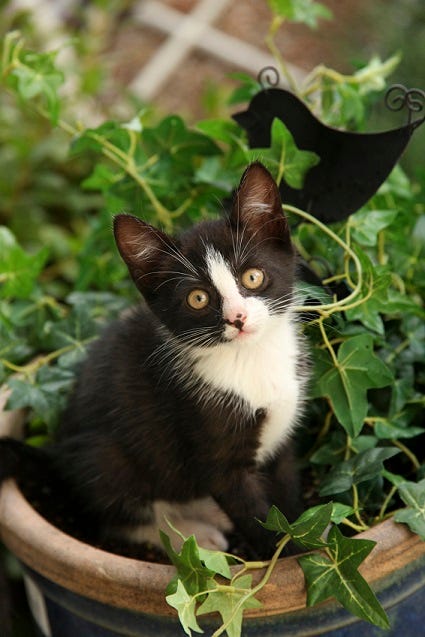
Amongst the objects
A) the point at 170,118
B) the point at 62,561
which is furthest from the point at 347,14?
the point at 62,561

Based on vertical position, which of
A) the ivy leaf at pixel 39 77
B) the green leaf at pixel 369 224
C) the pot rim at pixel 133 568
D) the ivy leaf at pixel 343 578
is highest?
the green leaf at pixel 369 224

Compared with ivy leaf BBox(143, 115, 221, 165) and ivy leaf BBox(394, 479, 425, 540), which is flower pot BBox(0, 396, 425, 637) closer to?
ivy leaf BBox(394, 479, 425, 540)

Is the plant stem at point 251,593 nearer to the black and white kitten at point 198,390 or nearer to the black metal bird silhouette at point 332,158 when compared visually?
the black and white kitten at point 198,390

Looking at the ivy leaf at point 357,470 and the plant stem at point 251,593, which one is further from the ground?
the ivy leaf at point 357,470

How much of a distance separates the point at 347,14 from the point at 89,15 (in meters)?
1.14

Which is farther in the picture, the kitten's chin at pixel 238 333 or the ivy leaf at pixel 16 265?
the ivy leaf at pixel 16 265

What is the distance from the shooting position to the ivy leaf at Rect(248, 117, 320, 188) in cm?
141

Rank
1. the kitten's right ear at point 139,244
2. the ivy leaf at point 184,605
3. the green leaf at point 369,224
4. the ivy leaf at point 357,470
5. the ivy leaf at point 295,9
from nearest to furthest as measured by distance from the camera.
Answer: the ivy leaf at point 184,605 → the kitten's right ear at point 139,244 → the ivy leaf at point 357,470 → the green leaf at point 369,224 → the ivy leaf at point 295,9

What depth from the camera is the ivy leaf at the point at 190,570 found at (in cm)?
118

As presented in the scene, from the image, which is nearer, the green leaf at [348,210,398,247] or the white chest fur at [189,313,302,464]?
the white chest fur at [189,313,302,464]

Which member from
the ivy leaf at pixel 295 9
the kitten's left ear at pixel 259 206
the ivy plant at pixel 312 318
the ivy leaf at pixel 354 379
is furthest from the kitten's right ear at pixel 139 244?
the ivy leaf at pixel 295 9

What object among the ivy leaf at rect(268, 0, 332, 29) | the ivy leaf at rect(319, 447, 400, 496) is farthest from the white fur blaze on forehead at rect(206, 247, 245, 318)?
the ivy leaf at rect(268, 0, 332, 29)

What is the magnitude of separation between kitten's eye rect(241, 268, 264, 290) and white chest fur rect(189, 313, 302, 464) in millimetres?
71

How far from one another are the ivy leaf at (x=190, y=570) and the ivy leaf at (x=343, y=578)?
15 cm
